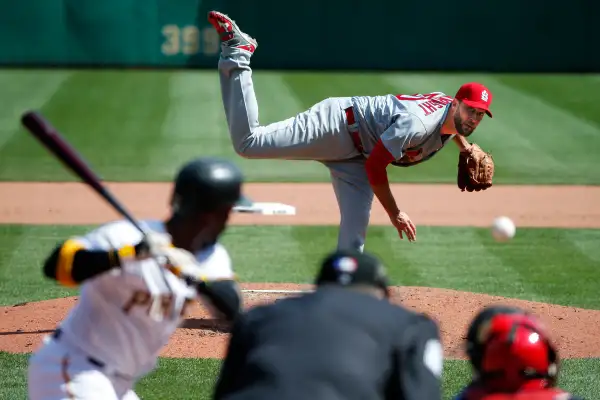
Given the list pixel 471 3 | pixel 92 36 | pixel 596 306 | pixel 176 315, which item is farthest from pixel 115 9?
pixel 176 315

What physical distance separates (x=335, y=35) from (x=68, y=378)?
59.6 ft

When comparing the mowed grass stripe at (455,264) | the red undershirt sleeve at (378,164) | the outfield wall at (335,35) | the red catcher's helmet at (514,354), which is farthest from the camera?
the outfield wall at (335,35)

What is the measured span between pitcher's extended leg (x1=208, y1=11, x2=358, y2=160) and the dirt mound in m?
1.17

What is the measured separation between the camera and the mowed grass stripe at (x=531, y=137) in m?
14.5

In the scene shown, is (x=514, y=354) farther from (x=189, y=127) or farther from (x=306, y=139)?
(x=189, y=127)

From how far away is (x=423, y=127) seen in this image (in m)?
6.70

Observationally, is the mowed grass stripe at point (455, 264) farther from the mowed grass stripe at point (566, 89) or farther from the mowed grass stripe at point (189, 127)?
the mowed grass stripe at point (566, 89)

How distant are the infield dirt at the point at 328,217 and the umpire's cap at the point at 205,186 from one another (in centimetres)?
352

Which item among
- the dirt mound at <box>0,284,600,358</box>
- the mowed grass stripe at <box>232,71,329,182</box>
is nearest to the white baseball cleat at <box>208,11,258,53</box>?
the dirt mound at <box>0,284,600,358</box>

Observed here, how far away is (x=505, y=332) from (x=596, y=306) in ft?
18.0

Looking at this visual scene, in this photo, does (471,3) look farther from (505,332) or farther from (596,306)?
(505,332)

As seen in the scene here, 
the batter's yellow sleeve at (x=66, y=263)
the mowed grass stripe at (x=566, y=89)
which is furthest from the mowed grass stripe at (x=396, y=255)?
the mowed grass stripe at (x=566, y=89)

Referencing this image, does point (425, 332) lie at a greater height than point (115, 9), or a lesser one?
greater

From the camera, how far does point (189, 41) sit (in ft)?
68.2
